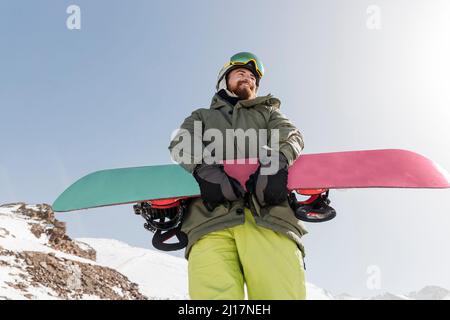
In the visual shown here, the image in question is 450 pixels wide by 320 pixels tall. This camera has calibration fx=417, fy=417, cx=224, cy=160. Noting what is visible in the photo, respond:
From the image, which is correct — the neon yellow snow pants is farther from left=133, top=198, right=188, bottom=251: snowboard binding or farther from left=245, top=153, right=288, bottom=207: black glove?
left=133, top=198, right=188, bottom=251: snowboard binding

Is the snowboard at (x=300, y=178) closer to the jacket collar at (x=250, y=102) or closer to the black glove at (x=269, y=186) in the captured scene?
the black glove at (x=269, y=186)

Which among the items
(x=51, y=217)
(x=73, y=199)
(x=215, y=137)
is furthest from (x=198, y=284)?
(x=51, y=217)

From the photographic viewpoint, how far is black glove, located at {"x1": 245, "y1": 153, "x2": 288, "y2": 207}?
2697 millimetres

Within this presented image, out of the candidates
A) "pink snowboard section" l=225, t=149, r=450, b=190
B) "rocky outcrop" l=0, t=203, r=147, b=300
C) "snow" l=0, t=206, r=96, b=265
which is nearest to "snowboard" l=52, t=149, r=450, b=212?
"pink snowboard section" l=225, t=149, r=450, b=190

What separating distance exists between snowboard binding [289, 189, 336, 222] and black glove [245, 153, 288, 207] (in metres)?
0.26

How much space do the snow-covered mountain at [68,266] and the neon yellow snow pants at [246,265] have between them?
128ft

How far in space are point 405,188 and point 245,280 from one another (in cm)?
149

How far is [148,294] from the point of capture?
180ft

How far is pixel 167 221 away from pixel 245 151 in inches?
31.3

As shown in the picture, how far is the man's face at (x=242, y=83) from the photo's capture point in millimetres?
3619

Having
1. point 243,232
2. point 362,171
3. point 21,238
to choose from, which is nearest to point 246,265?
point 243,232

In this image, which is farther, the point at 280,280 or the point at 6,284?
the point at 6,284

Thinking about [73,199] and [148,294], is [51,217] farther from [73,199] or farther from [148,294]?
[73,199]
